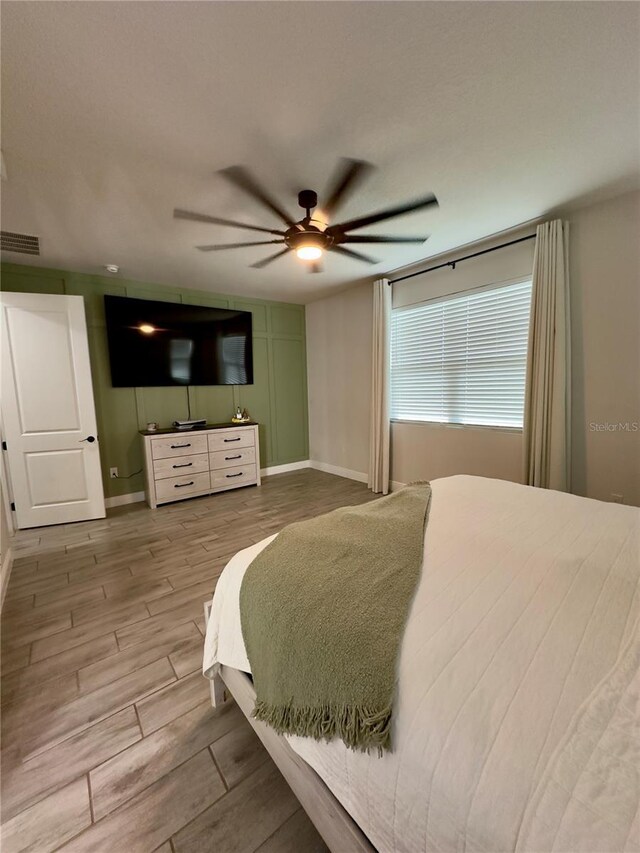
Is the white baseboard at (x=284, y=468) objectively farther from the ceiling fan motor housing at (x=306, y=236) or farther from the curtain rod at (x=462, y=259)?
the ceiling fan motor housing at (x=306, y=236)

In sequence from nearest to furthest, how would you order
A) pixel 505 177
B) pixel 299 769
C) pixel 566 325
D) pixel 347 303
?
pixel 299 769 < pixel 505 177 < pixel 566 325 < pixel 347 303

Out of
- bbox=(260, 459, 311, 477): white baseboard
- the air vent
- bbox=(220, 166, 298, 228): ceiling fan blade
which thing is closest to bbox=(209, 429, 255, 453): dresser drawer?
bbox=(260, 459, 311, 477): white baseboard

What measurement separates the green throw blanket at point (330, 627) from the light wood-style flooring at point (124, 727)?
461mm

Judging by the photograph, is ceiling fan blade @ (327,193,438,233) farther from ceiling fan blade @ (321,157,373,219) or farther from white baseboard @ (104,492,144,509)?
white baseboard @ (104,492,144,509)

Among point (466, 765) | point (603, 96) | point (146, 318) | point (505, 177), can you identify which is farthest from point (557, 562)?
point (146, 318)

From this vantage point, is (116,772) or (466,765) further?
(116,772)

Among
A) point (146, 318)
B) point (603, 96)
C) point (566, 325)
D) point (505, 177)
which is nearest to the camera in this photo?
point (603, 96)

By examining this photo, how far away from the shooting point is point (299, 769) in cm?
98

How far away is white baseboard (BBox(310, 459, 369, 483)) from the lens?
15.4 feet

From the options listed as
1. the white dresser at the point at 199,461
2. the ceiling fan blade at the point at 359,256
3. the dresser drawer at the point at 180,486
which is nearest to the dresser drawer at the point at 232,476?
the white dresser at the point at 199,461

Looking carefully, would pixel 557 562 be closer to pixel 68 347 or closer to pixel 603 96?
pixel 603 96

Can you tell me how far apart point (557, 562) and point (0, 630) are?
9.53 feet

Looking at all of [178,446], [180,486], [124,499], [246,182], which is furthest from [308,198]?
[124,499]

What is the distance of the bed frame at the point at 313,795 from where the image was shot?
0.82 m
